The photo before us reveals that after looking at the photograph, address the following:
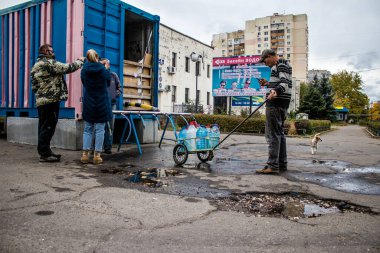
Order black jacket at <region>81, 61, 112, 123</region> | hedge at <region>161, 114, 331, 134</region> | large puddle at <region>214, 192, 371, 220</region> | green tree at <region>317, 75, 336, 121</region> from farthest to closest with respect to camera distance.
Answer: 1. green tree at <region>317, 75, 336, 121</region>
2. hedge at <region>161, 114, 331, 134</region>
3. black jacket at <region>81, 61, 112, 123</region>
4. large puddle at <region>214, 192, 371, 220</region>

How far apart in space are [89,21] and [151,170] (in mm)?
4341

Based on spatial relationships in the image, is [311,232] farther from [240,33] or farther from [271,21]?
[240,33]

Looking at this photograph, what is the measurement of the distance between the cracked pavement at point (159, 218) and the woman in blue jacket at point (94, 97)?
0.88 metres

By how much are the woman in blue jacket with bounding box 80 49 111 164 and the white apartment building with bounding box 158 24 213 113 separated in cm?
2056

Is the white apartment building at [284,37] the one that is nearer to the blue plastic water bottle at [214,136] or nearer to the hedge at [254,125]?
the hedge at [254,125]

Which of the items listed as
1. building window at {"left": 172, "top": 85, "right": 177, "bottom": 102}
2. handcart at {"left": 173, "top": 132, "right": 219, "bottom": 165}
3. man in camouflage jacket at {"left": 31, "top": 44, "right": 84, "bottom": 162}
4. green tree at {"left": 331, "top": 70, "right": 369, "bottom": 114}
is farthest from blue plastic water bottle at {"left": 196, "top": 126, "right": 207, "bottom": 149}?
green tree at {"left": 331, "top": 70, "right": 369, "bottom": 114}

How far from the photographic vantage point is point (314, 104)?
35500 mm

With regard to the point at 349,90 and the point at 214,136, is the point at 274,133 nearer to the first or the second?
the point at 214,136

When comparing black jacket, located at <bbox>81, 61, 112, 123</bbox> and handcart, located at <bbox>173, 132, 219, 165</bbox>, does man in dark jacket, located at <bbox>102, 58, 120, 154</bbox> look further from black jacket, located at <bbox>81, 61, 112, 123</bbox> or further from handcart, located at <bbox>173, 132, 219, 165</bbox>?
handcart, located at <bbox>173, 132, 219, 165</bbox>

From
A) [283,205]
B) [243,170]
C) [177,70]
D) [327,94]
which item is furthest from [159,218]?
[327,94]

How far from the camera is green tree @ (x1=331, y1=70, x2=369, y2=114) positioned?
5838 centimetres

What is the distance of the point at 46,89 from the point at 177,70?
83.0ft

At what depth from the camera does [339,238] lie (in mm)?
2729

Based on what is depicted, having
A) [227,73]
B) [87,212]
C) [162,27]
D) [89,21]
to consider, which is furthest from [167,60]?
[87,212]
